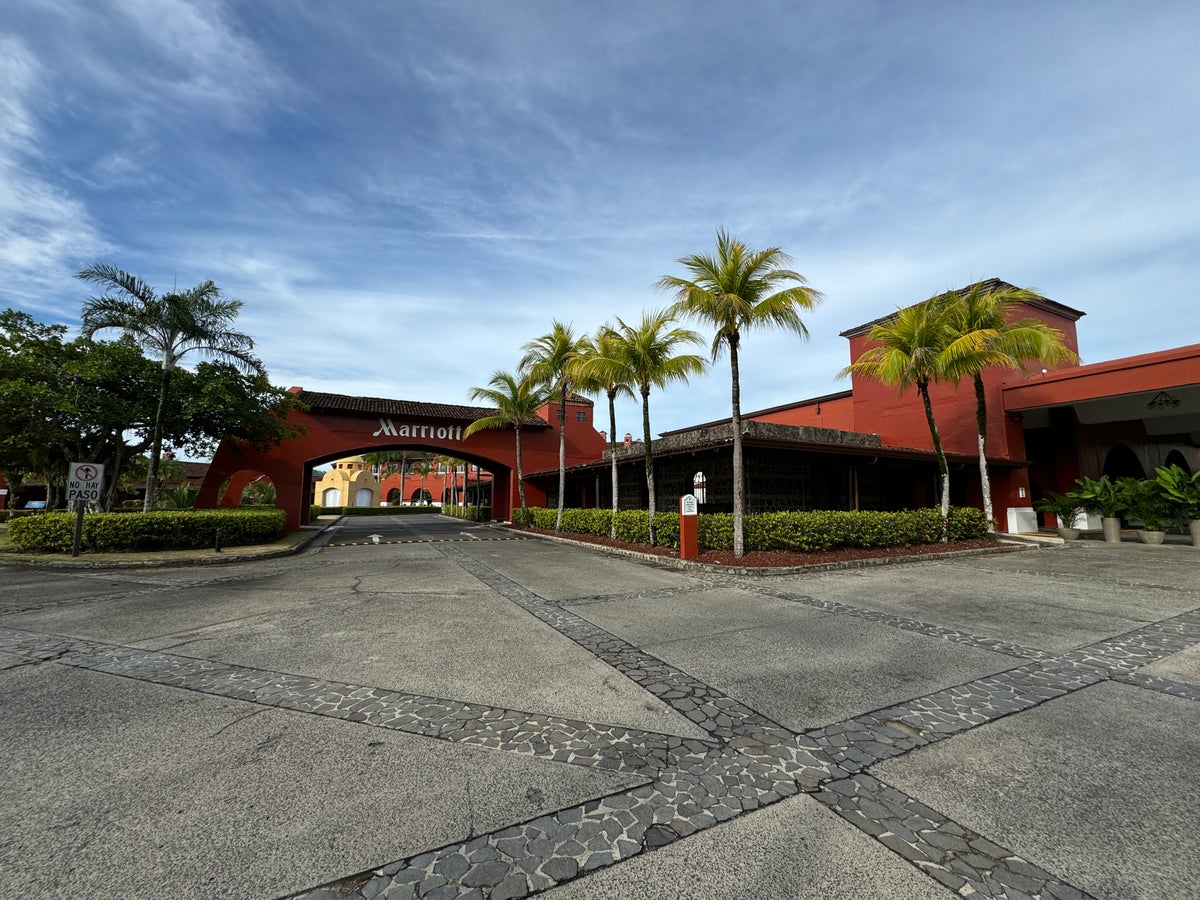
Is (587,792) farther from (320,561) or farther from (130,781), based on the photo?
(320,561)

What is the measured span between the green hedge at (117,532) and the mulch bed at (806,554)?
12.8 m

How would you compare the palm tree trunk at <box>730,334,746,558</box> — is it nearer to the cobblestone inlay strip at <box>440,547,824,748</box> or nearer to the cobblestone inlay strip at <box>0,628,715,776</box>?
the cobblestone inlay strip at <box>440,547,824,748</box>

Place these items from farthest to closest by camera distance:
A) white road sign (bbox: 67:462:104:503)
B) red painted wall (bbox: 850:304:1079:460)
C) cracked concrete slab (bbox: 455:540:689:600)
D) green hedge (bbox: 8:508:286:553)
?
red painted wall (bbox: 850:304:1079:460) → green hedge (bbox: 8:508:286:553) → white road sign (bbox: 67:462:104:503) → cracked concrete slab (bbox: 455:540:689:600)

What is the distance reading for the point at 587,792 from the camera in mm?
2857

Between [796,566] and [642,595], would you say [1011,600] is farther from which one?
[642,595]

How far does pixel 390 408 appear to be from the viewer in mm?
26516

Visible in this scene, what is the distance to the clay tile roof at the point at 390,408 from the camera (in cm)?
2469

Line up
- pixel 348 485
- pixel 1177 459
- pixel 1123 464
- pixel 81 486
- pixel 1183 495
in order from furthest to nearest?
1. pixel 348 485
2. pixel 1177 459
3. pixel 1123 464
4. pixel 1183 495
5. pixel 81 486

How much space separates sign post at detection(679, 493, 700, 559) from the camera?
12.3 m

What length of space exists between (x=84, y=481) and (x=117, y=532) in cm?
160

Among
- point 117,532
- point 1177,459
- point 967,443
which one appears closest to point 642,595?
point 117,532

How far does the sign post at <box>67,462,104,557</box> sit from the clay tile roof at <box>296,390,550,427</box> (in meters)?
10.00

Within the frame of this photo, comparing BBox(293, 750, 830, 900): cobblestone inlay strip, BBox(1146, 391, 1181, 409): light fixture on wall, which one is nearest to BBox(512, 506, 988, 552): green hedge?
BBox(1146, 391, 1181, 409): light fixture on wall

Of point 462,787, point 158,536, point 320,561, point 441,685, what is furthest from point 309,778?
point 158,536
